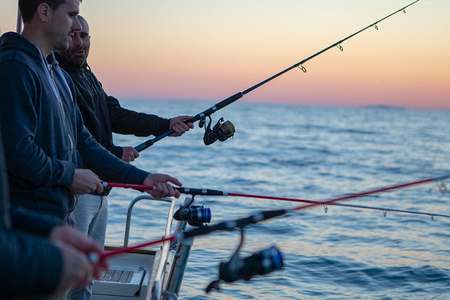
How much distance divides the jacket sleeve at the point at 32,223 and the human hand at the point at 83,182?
888 millimetres

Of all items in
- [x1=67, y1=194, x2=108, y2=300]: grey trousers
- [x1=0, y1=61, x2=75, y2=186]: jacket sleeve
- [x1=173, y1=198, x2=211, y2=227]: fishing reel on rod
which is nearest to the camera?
[x1=0, y1=61, x2=75, y2=186]: jacket sleeve

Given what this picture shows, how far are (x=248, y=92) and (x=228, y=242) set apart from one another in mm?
3553

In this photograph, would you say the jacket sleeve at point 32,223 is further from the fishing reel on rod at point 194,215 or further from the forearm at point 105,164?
the fishing reel on rod at point 194,215

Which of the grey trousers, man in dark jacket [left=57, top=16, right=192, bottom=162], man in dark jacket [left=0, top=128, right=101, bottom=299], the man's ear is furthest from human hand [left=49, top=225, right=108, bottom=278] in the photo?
man in dark jacket [left=57, top=16, right=192, bottom=162]

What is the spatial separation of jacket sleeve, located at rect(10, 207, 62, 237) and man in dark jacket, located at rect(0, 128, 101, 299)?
141 mm

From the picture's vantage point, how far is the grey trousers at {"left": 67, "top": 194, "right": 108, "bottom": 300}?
3.88m

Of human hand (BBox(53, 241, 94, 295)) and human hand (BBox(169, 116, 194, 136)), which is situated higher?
human hand (BBox(169, 116, 194, 136))

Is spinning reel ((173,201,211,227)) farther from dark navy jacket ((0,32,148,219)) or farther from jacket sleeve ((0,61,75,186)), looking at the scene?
jacket sleeve ((0,61,75,186))

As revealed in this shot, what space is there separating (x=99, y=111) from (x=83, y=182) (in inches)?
58.0

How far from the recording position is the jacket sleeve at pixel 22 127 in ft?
9.45

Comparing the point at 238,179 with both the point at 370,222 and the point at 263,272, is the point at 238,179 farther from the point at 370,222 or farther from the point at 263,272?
the point at 263,272

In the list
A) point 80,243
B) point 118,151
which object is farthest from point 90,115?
point 80,243

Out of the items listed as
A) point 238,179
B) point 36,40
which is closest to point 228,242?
point 36,40

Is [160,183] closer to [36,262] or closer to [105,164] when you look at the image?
[105,164]
